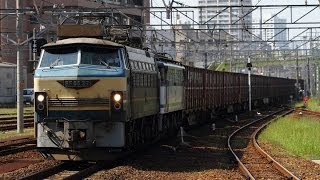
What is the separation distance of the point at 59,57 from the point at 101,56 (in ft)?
3.40

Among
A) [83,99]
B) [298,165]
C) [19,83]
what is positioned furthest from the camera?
[19,83]

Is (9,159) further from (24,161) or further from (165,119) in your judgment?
(165,119)

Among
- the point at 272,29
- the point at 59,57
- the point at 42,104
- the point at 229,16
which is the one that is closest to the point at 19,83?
the point at 59,57

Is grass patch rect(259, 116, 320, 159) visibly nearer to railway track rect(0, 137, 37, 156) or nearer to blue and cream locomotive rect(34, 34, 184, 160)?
blue and cream locomotive rect(34, 34, 184, 160)

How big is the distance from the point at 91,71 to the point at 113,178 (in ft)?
9.01

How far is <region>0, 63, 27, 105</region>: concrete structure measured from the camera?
56.9m

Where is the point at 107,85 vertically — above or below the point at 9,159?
above

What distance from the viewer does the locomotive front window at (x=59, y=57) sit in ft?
44.7

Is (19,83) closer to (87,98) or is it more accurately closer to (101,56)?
(101,56)

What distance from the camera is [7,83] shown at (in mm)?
58562

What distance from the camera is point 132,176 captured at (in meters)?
12.5

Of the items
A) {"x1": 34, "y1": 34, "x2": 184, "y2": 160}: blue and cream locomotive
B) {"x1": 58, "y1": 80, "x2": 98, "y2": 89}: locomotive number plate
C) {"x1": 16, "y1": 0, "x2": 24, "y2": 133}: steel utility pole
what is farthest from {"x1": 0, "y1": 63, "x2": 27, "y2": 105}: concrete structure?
{"x1": 58, "y1": 80, "x2": 98, "y2": 89}: locomotive number plate

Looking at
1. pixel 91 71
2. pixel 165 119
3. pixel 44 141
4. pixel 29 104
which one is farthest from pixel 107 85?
pixel 29 104

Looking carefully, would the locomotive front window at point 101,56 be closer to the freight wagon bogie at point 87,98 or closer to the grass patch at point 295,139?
the freight wagon bogie at point 87,98
